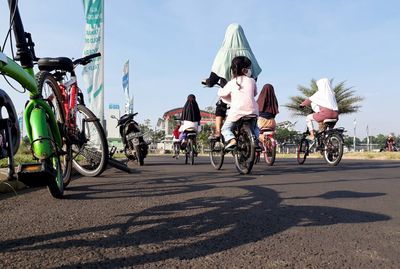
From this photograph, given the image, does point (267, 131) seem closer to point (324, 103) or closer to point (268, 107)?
point (268, 107)

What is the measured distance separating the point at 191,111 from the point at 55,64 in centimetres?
721

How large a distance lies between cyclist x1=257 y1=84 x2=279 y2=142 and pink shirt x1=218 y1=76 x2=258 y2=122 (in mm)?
3104

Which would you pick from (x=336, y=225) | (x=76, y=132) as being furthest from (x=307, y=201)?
(x=76, y=132)

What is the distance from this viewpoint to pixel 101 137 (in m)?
4.59

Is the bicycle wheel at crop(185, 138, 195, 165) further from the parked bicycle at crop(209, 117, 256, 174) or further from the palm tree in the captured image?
the palm tree

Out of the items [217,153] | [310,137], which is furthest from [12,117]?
[310,137]

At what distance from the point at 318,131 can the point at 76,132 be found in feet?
22.5

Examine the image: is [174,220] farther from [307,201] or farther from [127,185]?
[127,185]

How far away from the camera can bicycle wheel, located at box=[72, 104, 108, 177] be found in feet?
15.0

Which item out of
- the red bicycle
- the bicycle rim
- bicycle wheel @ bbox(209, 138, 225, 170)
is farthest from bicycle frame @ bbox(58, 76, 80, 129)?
the bicycle rim

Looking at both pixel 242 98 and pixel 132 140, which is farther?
pixel 132 140

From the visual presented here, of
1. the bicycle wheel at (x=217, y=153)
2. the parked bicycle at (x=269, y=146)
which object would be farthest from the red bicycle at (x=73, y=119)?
the parked bicycle at (x=269, y=146)

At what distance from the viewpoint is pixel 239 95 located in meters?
6.42

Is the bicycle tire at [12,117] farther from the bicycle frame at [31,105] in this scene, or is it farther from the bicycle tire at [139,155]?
the bicycle tire at [139,155]
